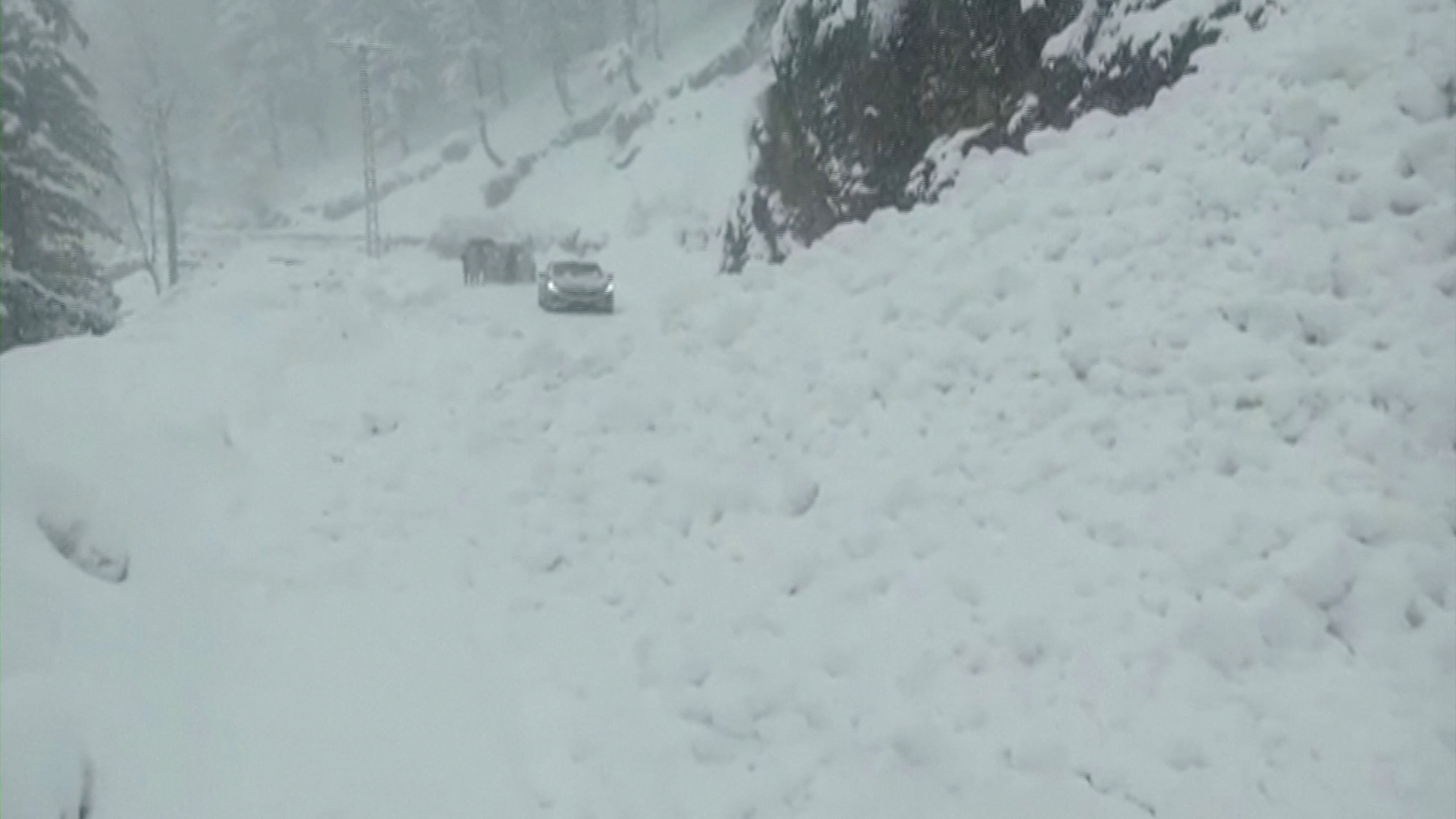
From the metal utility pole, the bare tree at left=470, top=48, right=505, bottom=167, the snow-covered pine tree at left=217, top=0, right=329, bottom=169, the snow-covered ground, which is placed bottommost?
the snow-covered ground

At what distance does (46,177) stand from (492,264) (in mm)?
17595

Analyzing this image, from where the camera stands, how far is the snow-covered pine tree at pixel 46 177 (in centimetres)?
1514

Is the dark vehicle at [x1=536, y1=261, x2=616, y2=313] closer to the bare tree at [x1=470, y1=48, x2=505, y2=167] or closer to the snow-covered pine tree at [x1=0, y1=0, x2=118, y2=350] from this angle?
the snow-covered pine tree at [x1=0, y1=0, x2=118, y2=350]

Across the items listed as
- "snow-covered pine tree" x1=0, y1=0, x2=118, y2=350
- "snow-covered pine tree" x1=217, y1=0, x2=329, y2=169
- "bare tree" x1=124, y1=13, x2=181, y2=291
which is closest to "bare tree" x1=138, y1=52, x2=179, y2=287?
"bare tree" x1=124, y1=13, x2=181, y2=291

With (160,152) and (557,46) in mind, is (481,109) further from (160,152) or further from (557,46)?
(160,152)

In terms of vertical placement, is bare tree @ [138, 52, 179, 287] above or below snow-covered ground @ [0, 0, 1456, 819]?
above

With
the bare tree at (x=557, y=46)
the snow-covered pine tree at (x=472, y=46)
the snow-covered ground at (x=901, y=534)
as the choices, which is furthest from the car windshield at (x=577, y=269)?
the bare tree at (x=557, y=46)

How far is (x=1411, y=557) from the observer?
5.44m

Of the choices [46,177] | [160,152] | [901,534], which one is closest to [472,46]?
[160,152]

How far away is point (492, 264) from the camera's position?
33156 millimetres

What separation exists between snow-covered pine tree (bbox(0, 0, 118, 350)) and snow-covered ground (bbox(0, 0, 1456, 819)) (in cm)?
567

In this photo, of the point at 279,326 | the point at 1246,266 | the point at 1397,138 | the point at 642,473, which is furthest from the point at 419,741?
the point at 279,326

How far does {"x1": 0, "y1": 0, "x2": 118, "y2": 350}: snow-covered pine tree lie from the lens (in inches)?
596

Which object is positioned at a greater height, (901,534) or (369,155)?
(369,155)
